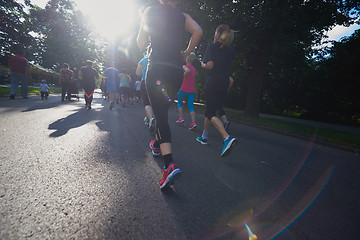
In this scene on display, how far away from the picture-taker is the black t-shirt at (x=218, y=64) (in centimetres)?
332

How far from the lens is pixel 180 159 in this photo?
2.94 meters

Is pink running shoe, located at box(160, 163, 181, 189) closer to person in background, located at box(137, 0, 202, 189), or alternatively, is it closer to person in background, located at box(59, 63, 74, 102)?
person in background, located at box(137, 0, 202, 189)

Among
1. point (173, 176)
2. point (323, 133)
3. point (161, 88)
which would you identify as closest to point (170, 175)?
point (173, 176)

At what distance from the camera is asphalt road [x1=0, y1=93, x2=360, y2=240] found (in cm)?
137

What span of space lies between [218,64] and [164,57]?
1.62 metres

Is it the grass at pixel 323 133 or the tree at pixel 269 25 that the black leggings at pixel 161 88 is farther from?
the tree at pixel 269 25

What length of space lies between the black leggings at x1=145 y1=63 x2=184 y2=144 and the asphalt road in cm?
60

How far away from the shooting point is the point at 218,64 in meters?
3.38

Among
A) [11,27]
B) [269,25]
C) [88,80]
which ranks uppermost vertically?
[11,27]

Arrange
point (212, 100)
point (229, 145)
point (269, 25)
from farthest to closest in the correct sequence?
point (269, 25) → point (212, 100) → point (229, 145)

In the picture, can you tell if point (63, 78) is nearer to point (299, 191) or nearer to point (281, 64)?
point (299, 191)

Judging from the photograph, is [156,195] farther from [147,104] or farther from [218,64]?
[147,104]

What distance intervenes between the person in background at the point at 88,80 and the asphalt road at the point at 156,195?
5.16 metres

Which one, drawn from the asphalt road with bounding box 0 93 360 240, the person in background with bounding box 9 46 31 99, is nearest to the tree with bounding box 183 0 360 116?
the asphalt road with bounding box 0 93 360 240
